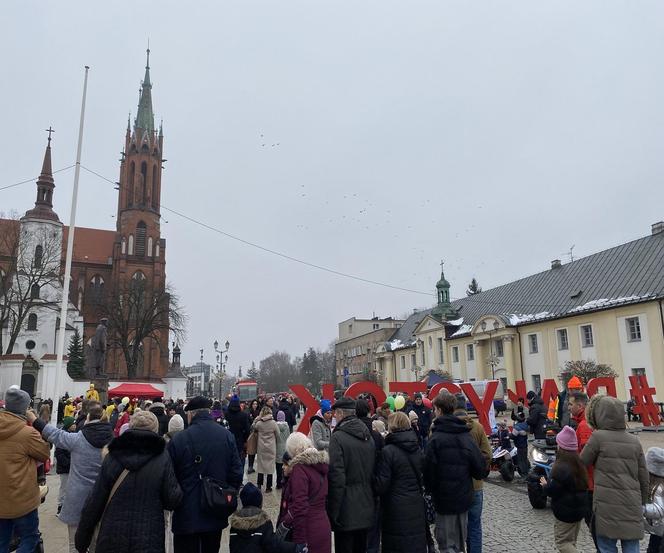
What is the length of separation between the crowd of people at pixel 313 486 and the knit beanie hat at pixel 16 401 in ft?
0.04

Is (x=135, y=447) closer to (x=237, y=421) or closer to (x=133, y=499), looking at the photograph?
(x=133, y=499)

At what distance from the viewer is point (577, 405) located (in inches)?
287

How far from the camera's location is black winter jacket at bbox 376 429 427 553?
5.25 metres

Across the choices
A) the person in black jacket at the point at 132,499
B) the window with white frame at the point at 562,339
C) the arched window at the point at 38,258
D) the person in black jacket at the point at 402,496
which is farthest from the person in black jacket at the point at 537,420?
the arched window at the point at 38,258

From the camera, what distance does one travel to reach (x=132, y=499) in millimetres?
4168

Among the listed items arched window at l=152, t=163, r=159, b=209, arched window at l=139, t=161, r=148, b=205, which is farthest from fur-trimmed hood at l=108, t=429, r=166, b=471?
arched window at l=152, t=163, r=159, b=209

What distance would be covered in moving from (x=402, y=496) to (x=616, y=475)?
1996mm

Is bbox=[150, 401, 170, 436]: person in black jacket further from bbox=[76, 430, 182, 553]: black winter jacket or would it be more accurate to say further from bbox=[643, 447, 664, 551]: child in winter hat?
bbox=[643, 447, 664, 551]: child in winter hat

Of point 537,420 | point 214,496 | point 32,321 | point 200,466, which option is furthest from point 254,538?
point 32,321

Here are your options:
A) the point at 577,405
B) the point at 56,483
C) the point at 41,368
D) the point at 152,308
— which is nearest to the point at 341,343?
the point at 152,308

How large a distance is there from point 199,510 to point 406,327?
67936mm

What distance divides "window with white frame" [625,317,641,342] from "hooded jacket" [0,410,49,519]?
119 feet

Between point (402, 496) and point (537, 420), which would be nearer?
point (402, 496)

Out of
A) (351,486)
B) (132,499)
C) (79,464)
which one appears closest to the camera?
(132,499)
